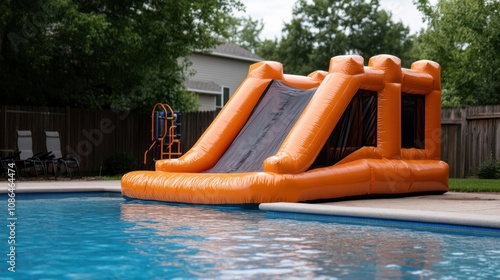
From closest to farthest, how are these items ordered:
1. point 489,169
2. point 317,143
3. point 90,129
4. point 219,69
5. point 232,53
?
1. point 317,143
2. point 489,169
3. point 90,129
4. point 219,69
5. point 232,53

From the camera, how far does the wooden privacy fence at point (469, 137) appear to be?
1522 centimetres

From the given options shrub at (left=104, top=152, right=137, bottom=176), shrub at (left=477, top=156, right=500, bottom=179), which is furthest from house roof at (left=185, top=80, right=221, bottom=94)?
shrub at (left=477, top=156, right=500, bottom=179)

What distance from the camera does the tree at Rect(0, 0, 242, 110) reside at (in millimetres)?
15016

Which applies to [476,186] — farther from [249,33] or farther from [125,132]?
[249,33]

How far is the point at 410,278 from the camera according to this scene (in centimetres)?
477

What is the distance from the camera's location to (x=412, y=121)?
482 inches

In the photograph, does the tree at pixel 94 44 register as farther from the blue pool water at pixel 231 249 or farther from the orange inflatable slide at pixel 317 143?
the blue pool water at pixel 231 249

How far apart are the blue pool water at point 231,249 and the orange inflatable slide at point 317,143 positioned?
869 mm

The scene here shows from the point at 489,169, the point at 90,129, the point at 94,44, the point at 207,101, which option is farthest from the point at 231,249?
the point at 207,101

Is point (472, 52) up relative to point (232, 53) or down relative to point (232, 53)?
down

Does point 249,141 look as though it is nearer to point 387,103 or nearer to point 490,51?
point 387,103

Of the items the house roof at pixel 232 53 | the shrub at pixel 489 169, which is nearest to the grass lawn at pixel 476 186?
the shrub at pixel 489 169

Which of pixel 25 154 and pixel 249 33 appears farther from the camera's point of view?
pixel 249 33

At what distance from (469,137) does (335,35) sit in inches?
1118
